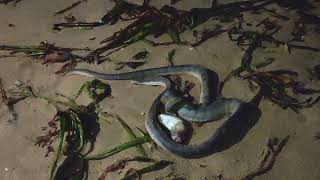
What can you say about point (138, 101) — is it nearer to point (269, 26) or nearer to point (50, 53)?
point (50, 53)

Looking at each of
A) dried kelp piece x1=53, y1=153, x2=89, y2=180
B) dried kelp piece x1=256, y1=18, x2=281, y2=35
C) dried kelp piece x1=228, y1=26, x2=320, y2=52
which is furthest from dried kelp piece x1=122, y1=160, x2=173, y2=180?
dried kelp piece x1=256, y1=18, x2=281, y2=35

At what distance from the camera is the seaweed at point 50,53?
217 inches

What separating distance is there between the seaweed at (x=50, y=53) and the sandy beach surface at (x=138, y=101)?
0.09m

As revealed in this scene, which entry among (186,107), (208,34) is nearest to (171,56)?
(208,34)

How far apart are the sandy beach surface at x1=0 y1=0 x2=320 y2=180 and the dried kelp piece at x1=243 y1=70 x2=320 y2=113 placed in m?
0.07

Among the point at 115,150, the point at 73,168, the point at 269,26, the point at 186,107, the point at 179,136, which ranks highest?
the point at 269,26

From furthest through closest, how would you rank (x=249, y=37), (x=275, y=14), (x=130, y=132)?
1. (x=275, y=14)
2. (x=249, y=37)
3. (x=130, y=132)

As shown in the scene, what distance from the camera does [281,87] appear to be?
4.96 meters

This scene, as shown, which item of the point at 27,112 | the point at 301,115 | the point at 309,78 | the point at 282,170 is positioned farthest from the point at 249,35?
the point at 27,112

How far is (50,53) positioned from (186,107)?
6.33 feet

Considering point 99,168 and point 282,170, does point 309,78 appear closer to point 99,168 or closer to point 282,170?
point 282,170

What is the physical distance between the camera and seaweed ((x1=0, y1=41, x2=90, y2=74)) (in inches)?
217

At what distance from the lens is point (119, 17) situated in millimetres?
6125

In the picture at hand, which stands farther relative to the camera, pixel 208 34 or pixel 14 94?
pixel 208 34
